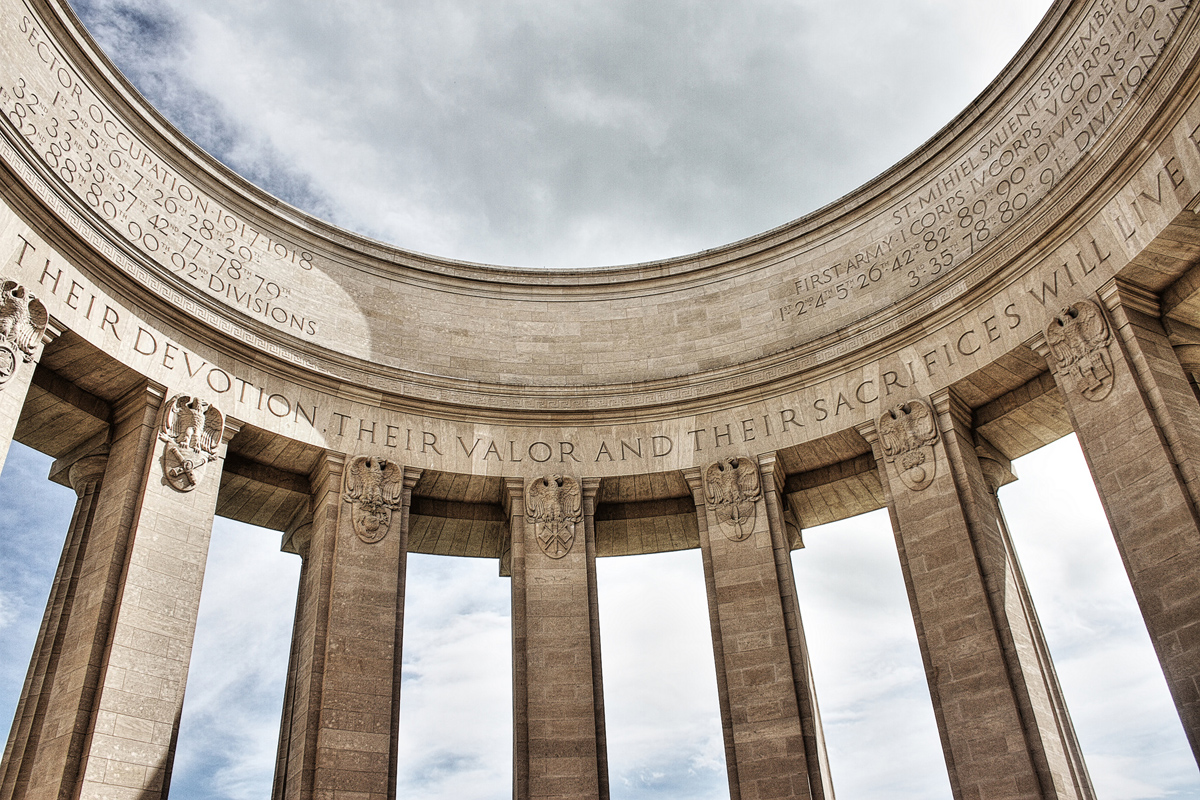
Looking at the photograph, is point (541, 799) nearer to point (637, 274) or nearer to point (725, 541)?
point (725, 541)

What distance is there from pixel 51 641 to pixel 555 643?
931cm

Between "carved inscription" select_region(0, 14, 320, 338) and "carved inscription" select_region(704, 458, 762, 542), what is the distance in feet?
32.0

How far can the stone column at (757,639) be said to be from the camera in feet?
59.7

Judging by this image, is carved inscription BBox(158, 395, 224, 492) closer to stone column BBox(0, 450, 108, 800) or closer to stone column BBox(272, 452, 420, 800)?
stone column BBox(0, 450, 108, 800)

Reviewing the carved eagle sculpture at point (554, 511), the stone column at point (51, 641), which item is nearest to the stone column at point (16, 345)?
the stone column at point (51, 641)

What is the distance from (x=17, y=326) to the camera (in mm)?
15766

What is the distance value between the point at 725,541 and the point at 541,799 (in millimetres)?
6487

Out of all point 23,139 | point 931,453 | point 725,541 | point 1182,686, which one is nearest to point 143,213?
point 23,139

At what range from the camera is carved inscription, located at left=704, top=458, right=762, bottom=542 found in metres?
20.8

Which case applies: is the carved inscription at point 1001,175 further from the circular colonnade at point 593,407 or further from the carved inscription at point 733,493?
the carved inscription at point 733,493

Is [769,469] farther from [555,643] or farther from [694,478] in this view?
[555,643]

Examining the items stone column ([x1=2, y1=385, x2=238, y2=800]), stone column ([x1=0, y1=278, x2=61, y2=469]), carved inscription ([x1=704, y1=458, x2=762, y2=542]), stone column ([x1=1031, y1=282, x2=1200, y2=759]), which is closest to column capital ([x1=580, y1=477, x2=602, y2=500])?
carved inscription ([x1=704, y1=458, x2=762, y2=542])

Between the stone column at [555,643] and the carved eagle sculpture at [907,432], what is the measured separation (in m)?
6.57

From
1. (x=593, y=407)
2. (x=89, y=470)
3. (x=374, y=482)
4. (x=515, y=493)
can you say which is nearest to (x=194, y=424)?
(x=89, y=470)
